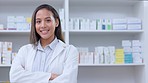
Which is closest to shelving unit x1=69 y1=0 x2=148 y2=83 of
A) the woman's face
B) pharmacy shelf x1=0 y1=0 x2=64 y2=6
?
pharmacy shelf x1=0 y1=0 x2=64 y2=6

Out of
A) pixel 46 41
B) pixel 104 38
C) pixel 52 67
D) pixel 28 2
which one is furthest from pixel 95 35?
pixel 52 67

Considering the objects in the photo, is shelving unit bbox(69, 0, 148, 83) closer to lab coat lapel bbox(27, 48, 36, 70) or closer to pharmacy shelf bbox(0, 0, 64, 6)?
pharmacy shelf bbox(0, 0, 64, 6)

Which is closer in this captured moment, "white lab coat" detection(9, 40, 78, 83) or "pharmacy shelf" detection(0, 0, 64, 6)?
"white lab coat" detection(9, 40, 78, 83)

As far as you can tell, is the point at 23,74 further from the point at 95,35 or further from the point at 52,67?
the point at 95,35

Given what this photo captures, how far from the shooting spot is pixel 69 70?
152 cm

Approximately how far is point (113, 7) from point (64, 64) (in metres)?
1.93

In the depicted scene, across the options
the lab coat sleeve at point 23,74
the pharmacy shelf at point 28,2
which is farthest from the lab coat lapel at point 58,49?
the pharmacy shelf at point 28,2

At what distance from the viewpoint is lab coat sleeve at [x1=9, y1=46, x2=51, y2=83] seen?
1.49 metres

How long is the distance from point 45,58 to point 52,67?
8 cm

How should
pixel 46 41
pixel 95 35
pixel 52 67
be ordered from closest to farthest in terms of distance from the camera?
pixel 52 67, pixel 46 41, pixel 95 35

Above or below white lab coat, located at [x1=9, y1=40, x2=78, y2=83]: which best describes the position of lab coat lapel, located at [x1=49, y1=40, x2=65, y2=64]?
above

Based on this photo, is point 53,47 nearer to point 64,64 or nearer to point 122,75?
point 64,64

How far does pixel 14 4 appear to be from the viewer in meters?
3.11

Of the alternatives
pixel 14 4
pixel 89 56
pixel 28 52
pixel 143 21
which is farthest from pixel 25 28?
pixel 143 21
